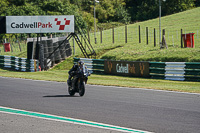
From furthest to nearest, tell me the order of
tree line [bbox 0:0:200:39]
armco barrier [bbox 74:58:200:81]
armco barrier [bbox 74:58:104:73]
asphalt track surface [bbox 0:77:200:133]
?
tree line [bbox 0:0:200:39]
armco barrier [bbox 74:58:104:73]
armco barrier [bbox 74:58:200:81]
asphalt track surface [bbox 0:77:200:133]

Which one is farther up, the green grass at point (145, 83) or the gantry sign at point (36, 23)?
the gantry sign at point (36, 23)

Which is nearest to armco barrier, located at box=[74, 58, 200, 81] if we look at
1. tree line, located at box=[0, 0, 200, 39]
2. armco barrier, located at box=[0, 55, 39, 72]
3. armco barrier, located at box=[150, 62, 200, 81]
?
armco barrier, located at box=[150, 62, 200, 81]

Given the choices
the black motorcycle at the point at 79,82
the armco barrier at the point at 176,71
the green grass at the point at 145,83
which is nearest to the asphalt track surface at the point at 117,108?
the black motorcycle at the point at 79,82

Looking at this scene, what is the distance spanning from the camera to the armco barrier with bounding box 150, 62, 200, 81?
21.6 meters

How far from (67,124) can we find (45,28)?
2261 cm

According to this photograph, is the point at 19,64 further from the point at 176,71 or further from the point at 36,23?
the point at 176,71

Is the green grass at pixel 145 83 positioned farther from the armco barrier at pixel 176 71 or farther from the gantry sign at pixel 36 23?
the gantry sign at pixel 36 23

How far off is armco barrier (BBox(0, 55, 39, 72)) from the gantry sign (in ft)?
8.54

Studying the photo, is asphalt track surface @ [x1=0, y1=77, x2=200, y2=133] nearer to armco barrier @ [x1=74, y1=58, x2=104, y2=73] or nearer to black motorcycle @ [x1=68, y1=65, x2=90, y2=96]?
black motorcycle @ [x1=68, y1=65, x2=90, y2=96]

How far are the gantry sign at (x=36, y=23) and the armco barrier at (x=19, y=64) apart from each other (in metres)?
2.60

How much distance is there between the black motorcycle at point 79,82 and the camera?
13586 millimetres

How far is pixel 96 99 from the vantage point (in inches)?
527

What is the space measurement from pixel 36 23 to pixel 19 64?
3863 millimetres

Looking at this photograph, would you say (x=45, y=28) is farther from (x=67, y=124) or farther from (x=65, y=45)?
(x=67, y=124)
